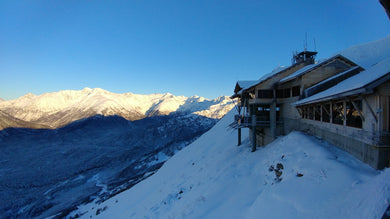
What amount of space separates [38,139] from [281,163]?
160364mm

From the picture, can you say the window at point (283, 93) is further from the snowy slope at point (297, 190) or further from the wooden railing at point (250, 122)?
the snowy slope at point (297, 190)

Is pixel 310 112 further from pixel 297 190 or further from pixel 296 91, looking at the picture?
pixel 297 190

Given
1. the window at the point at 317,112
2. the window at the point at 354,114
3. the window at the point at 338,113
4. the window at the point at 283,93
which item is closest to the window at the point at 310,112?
A: the window at the point at 317,112

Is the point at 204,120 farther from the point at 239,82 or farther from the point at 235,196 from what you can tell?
the point at 235,196

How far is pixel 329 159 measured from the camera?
8641mm

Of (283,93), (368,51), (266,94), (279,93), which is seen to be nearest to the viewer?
(283,93)

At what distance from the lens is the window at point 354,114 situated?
28.6ft

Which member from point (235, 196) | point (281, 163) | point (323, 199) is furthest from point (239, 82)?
point (323, 199)

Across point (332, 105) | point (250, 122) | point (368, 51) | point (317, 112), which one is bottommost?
point (250, 122)

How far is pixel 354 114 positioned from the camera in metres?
9.20

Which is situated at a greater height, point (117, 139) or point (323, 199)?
point (323, 199)

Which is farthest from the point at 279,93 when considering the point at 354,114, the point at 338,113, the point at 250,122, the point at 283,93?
the point at 354,114

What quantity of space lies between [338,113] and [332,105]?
60cm

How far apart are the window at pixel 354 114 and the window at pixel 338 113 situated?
418 mm
